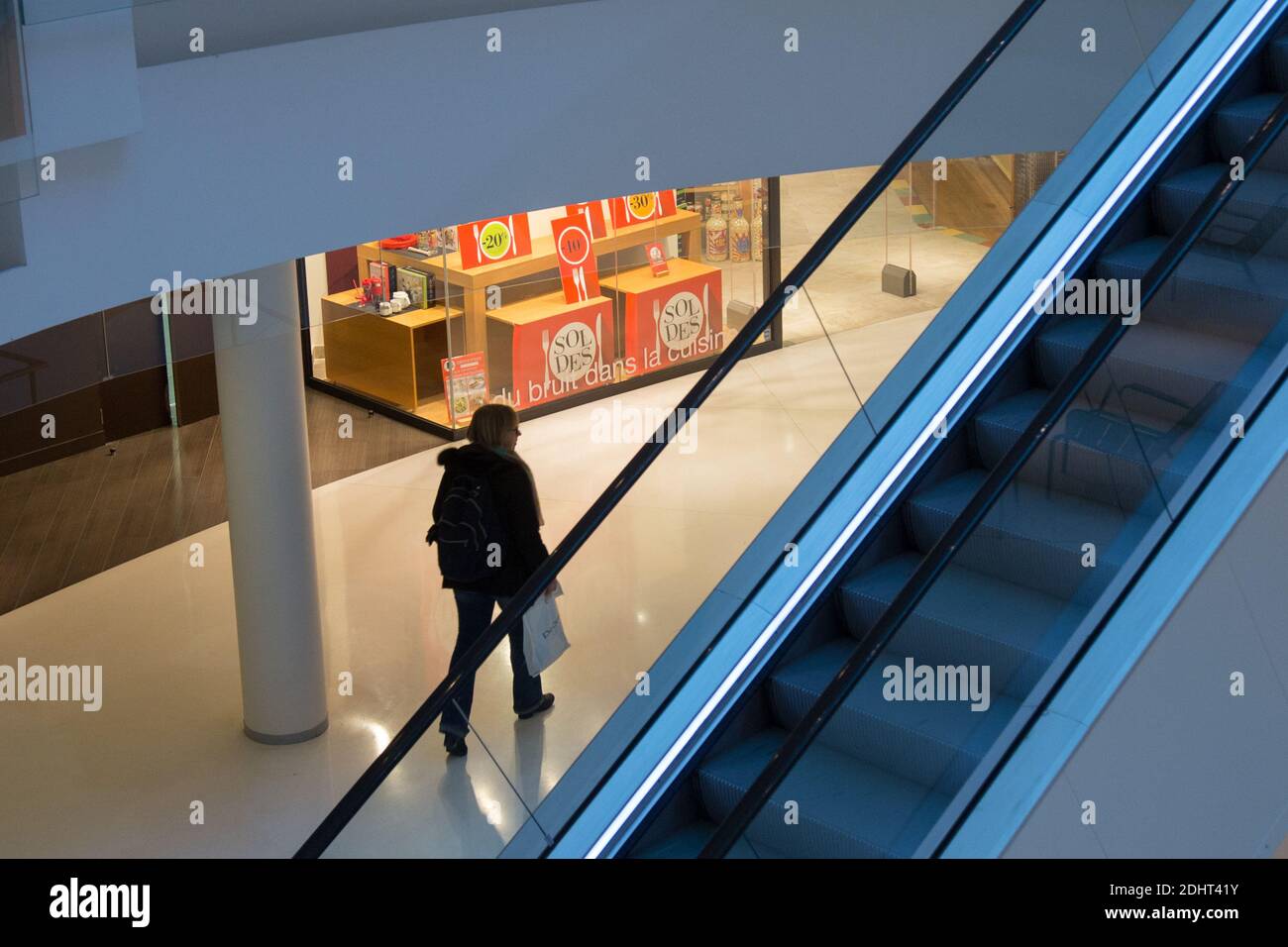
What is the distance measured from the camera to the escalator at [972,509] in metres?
4.54

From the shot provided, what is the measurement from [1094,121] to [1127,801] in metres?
2.91

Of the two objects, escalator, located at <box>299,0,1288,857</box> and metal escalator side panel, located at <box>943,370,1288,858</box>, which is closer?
metal escalator side panel, located at <box>943,370,1288,858</box>

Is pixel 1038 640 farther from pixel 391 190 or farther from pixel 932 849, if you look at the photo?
pixel 391 190

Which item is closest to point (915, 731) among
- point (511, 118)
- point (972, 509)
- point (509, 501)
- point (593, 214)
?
point (972, 509)

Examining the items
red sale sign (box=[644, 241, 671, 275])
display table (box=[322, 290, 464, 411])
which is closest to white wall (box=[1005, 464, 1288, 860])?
display table (box=[322, 290, 464, 411])

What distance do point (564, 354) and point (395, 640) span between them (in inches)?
167

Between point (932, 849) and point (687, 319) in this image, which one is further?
point (687, 319)

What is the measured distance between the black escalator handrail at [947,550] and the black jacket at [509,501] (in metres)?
3.06

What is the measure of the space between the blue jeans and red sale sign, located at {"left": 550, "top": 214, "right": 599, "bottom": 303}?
5.25 m

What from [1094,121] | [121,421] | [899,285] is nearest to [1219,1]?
[1094,121]

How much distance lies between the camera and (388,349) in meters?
12.6

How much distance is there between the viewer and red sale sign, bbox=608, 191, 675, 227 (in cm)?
1307

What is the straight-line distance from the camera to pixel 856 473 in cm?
563

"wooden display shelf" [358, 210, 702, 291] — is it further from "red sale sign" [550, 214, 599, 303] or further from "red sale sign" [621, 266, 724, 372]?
"red sale sign" [621, 266, 724, 372]
